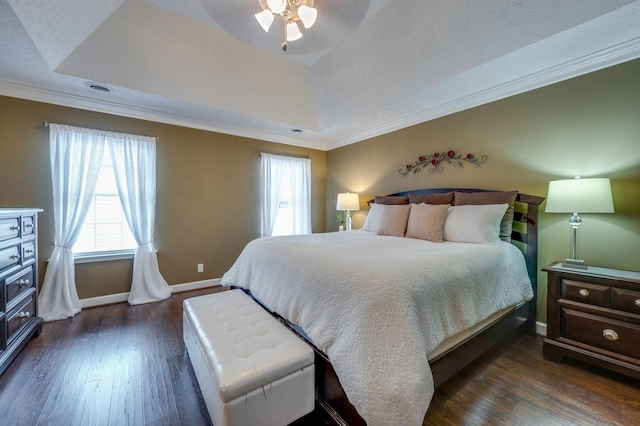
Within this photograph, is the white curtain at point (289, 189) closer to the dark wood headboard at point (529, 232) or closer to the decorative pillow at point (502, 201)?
the decorative pillow at point (502, 201)

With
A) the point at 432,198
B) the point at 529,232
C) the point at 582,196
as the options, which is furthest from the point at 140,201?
the point at 582,196

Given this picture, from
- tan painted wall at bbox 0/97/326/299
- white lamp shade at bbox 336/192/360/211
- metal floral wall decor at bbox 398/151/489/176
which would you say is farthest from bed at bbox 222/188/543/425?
white lamp shade at bbox 336/192/360/211

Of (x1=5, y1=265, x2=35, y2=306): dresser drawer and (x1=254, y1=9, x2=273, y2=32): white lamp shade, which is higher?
(x1=254, y1=9, x2=273, y2=32): white lamp shade

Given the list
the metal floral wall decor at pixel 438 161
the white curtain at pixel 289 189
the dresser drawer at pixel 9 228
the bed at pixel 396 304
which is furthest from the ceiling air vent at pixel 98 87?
the metal floral wall decor at pixel 438 161

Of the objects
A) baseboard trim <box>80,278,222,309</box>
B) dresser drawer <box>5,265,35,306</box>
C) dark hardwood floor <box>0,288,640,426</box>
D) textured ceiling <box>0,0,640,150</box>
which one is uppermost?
textured ceiling <box>0,0,640,150</box>

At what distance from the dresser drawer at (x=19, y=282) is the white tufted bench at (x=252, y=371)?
5.07 feet

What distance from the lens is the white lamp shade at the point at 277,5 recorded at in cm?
152

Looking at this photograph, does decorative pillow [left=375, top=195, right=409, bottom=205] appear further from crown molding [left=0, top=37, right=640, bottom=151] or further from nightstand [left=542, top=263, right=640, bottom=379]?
nightstand [left=542, top=263, right=640, bottom=379]

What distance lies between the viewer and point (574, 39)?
2.02 metres

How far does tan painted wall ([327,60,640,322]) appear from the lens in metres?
2.08

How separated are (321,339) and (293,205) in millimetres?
3405

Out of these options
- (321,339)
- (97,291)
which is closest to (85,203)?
(97,291)

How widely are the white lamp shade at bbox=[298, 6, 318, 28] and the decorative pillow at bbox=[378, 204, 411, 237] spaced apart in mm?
2111

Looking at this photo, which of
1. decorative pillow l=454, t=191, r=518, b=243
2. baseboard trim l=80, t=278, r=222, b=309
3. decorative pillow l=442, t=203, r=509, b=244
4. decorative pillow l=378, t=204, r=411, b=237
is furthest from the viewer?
baseboard trim l=80, t=278, r=222, b=309
